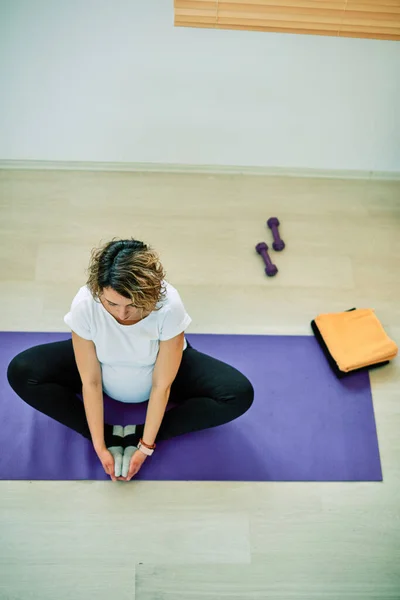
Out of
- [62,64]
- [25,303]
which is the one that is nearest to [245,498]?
[25,303]

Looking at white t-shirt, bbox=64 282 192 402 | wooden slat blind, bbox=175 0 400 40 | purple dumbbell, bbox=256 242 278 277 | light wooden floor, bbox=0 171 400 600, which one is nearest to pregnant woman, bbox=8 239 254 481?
white t-shirt, bbox=64 282 192 402

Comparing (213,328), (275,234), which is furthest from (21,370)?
(275,234)

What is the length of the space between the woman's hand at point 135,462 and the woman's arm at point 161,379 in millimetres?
50

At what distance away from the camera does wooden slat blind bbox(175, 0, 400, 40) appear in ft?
6.12

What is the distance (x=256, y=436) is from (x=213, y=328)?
0.42 meters

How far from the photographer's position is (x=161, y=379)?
5.37ft

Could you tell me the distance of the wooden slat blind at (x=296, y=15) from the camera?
1865mm

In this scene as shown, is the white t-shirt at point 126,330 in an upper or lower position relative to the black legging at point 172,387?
upper

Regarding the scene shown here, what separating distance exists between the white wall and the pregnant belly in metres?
1.07

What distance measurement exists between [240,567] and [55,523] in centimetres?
55

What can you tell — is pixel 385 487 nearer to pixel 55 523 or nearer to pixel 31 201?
pixel 55 523

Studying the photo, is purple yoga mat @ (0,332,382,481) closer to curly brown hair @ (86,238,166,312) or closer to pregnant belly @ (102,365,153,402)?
pregnant belly @ (102,365,153,402)

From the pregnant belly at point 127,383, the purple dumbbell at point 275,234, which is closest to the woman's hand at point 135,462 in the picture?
the pregnant belly at point 127,383

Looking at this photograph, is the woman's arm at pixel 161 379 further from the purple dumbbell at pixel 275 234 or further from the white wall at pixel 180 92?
the white wall at pixel 180 92
